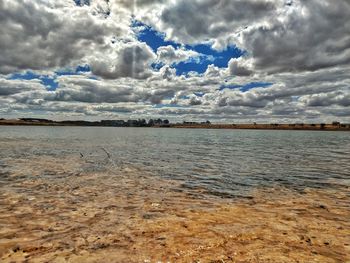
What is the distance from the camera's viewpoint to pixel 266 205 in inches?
602

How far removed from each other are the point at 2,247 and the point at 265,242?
28.3ft

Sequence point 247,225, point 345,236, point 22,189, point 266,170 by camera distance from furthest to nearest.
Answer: point 266,170 < point 22,189 < point 247,225 < point 345,236

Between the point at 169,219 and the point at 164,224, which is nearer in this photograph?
the point at 164,224

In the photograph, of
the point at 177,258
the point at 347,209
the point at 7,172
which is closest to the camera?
the point at 177,258

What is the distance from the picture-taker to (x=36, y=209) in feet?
43.5

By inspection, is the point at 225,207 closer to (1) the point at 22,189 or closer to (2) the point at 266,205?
(2) the point at 266,205

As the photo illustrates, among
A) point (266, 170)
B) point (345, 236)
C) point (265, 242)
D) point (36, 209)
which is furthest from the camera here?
point (266, 170)

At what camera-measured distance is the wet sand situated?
334 inches

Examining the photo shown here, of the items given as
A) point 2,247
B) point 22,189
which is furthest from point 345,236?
point 22,189

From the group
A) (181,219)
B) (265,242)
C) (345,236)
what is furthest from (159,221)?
(345,236)

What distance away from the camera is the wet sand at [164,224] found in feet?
27.8

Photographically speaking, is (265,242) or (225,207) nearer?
(265,242)

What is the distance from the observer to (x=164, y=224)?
452 inches

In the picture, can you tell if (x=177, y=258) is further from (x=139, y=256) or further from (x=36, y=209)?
(x=36, y=209)
